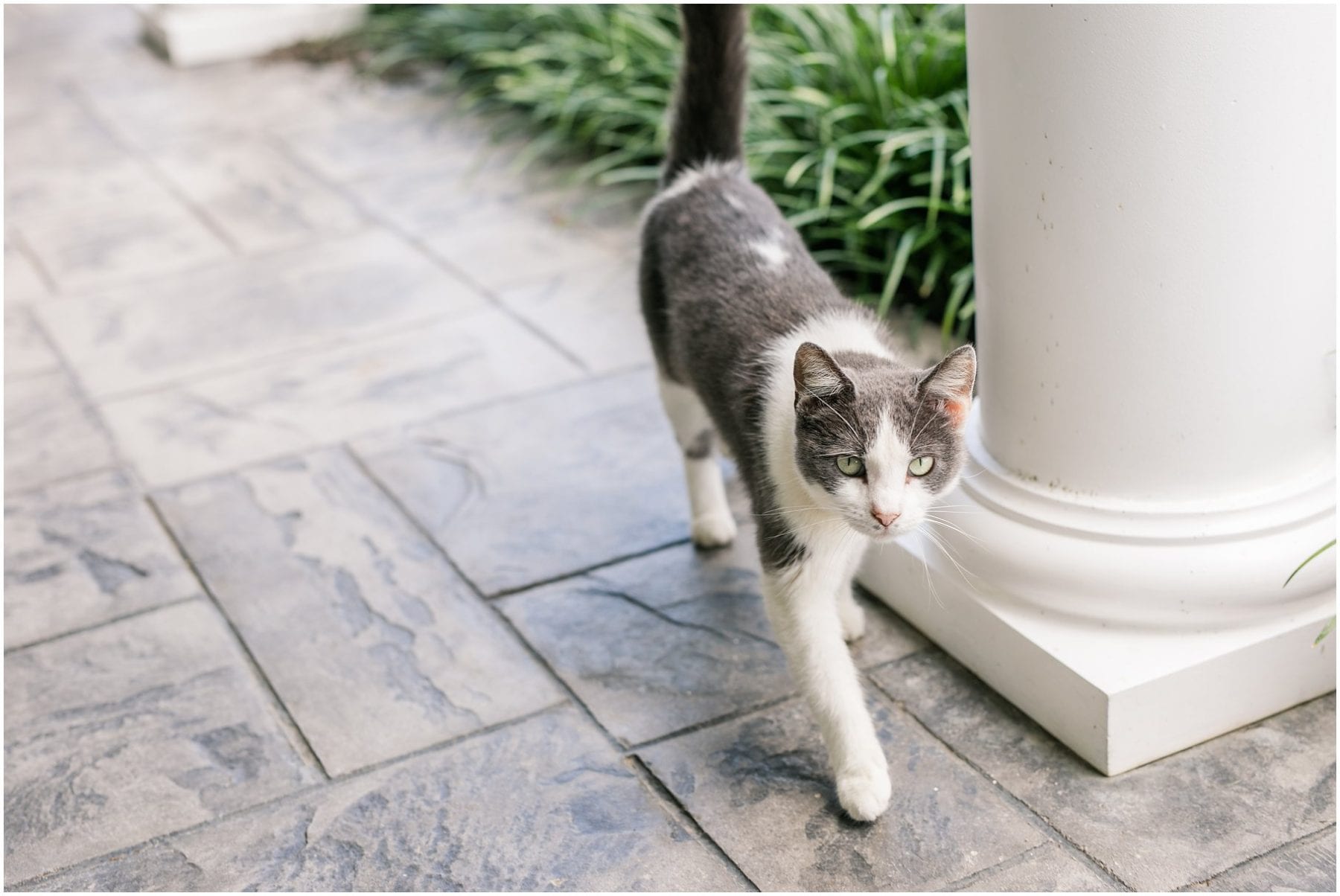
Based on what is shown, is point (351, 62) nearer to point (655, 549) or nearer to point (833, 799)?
point (655, 549)

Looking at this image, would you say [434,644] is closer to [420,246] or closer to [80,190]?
[420,246]

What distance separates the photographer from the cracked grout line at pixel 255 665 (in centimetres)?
238

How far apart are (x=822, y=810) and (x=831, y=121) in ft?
7.66

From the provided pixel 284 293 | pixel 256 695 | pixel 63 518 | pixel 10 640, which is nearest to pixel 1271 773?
pixel 256 695

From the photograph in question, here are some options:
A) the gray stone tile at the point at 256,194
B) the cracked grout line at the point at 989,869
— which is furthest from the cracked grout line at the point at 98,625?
the gray stone tile at the point at 256,194

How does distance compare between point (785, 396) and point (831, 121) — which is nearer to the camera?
point (785, 396)

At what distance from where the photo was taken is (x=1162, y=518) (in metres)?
2.22

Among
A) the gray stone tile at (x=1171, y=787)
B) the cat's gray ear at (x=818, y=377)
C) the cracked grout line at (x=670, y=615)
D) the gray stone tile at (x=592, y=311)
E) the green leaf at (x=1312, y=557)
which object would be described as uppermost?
the cat's gray ear at (x=818, y=377)

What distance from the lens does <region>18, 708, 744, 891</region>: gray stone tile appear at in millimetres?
2094

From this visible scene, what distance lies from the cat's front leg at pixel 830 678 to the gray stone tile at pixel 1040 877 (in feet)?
0.63

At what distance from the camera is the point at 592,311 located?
4.05 metres

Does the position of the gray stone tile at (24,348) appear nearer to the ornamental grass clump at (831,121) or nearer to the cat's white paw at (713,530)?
the ornamental grass clump at (831,121)

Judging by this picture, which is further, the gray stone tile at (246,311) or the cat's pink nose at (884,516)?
the gray stone tile at (246,311)

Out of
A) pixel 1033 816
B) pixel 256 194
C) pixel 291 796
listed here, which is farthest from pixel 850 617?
pixel 256 194
